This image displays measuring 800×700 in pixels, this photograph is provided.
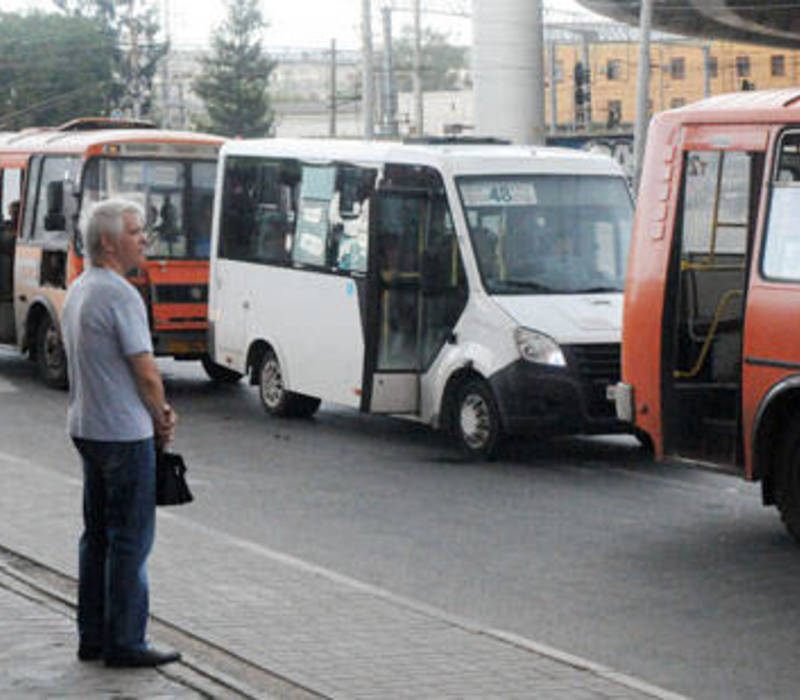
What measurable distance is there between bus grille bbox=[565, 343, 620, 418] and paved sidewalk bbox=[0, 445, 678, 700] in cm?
425

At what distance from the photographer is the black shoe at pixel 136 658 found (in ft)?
24.5

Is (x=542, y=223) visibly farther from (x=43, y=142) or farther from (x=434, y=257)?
(x=43, y=142)

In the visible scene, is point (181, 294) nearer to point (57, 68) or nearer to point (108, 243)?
point (108, 243)

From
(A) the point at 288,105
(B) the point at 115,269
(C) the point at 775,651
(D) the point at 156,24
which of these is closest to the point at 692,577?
(C) the point at 775,651

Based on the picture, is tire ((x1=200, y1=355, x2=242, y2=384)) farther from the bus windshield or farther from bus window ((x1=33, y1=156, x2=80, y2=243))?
bus window ((x1=33, y1=156, x2=80, y2=243))

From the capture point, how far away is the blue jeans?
24.3ft

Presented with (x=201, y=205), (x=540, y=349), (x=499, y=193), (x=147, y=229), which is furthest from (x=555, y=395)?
(x=201, y=205)

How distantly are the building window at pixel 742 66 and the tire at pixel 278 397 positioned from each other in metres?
109

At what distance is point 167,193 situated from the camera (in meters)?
20.7

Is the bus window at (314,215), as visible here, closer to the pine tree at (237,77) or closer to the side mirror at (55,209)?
the side mirror at (55,209)

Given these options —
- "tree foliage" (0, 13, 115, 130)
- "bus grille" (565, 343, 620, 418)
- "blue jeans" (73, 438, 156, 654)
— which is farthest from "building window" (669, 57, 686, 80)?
"blue jeans" (73, 438, 156, 654)

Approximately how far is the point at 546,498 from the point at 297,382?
15.5 feet

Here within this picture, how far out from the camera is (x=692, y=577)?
33.3 ft

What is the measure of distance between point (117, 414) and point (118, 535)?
0.45 m
